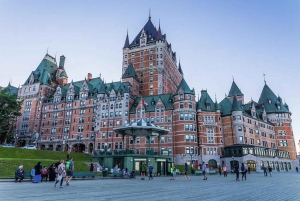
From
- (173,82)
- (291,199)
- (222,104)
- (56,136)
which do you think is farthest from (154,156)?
(173,82)

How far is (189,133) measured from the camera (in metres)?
64.3

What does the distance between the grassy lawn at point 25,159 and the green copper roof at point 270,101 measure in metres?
68.7

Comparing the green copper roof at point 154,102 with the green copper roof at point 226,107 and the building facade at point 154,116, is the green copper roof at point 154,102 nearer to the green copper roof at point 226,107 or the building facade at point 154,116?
the building facade at point 154,116

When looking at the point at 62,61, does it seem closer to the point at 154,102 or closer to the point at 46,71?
the point at 46,71

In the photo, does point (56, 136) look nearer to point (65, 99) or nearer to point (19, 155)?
point (65, 99)

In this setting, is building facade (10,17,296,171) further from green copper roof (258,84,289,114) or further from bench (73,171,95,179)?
bench (73,171,95,179)

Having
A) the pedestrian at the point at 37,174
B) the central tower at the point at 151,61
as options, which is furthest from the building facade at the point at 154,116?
the pedestrian at the point at 37,174

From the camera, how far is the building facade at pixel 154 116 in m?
65.5

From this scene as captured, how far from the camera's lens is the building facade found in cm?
6550

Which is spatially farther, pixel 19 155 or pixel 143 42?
pixel 143 42

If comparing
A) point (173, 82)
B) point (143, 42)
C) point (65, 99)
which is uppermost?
point (143, 42)

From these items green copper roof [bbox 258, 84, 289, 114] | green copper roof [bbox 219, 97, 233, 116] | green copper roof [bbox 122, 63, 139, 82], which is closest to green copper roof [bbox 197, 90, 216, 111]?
green copper roof [bbox 219, 97, 233, 116]

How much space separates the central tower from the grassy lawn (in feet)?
133

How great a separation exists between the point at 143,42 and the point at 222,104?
43897 millimetres
